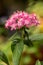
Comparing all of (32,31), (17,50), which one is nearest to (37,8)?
(32,31)

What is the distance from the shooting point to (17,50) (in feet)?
4.07

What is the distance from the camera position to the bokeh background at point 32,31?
1.92 meters

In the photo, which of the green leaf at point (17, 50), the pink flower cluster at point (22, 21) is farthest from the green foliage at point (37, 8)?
the green leaf at point (17, 50)

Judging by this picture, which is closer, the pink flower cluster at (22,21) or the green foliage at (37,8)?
the pink flower cluster at (22,21)

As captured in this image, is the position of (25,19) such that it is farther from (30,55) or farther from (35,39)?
(30,55)

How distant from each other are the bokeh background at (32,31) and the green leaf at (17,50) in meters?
0.10

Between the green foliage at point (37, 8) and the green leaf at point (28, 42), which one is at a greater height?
the green leaf at point (28, 42)

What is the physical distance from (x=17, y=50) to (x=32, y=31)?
2.79ft

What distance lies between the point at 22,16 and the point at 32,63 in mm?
755

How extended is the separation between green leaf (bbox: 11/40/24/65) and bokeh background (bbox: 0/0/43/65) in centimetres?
10

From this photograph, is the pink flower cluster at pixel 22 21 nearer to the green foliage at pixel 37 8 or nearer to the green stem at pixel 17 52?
the green stem at pixel 17 52

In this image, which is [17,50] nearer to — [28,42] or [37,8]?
[28,42]

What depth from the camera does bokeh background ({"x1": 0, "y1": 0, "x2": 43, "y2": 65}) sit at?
1923mm

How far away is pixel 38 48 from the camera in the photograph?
2145 millimetres
